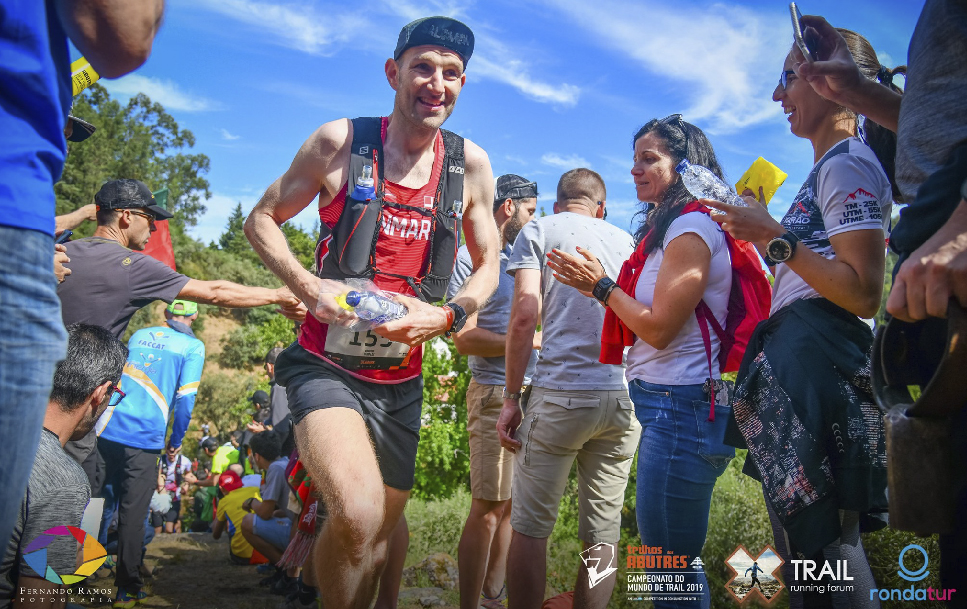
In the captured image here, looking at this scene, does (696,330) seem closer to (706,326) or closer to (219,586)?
(706,326)

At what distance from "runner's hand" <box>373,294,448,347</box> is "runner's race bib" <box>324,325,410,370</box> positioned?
5.2 inches

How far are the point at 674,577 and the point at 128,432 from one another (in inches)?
173

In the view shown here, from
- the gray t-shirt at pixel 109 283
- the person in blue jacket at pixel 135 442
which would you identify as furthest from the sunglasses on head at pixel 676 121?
the person in blue jacket at pixel 135 442

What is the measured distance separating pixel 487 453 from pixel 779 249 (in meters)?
2.77

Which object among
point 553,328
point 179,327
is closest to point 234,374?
point 179,327

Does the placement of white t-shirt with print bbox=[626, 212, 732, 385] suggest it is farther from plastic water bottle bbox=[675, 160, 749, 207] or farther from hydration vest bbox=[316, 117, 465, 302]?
hydration vest bbox=[316, 117, 465, 302]

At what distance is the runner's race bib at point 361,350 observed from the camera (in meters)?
3.06

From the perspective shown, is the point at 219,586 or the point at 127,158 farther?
the point at 127,158

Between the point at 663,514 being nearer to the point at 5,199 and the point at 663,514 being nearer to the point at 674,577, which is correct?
the point at 674,577

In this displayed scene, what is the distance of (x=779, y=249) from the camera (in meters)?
2.39

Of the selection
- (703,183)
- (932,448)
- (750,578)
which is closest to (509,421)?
(750,578)

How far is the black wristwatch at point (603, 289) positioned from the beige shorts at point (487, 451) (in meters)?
1.61

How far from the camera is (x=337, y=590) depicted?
2803 millimetres

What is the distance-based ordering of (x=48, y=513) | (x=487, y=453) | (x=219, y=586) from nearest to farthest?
(x=48, y=513)
(x=487, y=453)
(x=219, y=586)
